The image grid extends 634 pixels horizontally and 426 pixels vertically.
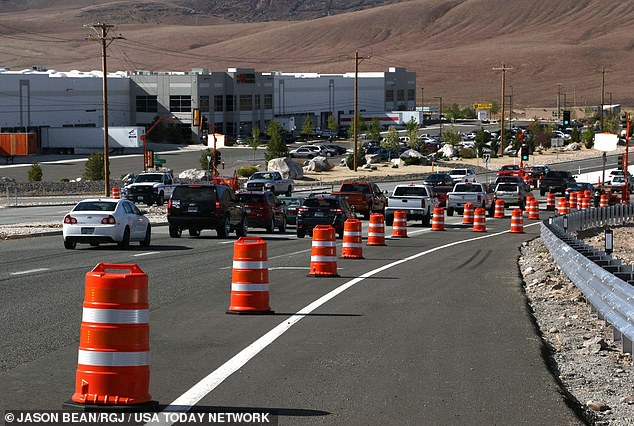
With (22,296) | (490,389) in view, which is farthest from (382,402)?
(22,296)

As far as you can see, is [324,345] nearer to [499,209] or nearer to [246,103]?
[499,209]

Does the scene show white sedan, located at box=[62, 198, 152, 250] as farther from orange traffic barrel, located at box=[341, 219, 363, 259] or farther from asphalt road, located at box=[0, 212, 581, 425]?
orange traffic barrel, located at box=[341, 219, 363, 259]

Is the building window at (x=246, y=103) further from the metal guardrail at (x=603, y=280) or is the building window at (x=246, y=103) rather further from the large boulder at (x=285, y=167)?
the metal guardrail at (x=603, y=280)

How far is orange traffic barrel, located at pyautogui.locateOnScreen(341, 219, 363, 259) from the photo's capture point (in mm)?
26984

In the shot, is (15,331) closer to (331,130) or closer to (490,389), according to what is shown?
(490,389)

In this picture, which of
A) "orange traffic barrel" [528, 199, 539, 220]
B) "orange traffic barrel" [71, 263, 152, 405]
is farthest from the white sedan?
"orange traffic barrel" [528, 199, 539, 220]

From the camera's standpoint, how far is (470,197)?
53688 millimetres

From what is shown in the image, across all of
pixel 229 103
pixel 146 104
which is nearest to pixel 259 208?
pixel 146 104

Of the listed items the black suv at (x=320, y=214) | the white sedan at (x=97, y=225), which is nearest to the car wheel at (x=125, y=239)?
the white sedan at (x=97, y=225)

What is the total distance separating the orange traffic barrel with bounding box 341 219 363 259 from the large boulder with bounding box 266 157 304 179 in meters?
63.9

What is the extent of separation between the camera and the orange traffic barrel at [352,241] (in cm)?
2698

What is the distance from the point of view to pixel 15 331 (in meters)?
14.5

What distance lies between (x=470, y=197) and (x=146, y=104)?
86.2m

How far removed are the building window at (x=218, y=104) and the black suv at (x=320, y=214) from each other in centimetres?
9853
